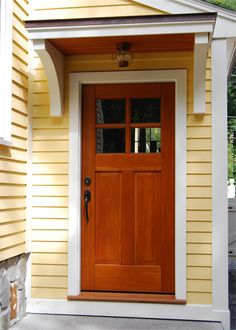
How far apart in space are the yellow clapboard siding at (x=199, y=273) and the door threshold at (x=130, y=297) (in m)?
0.21

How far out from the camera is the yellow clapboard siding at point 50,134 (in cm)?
382

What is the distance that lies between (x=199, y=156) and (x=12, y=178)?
149 centimetres

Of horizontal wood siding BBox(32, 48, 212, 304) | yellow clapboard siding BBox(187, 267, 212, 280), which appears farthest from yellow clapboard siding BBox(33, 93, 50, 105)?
yellow clapboard siding BBox(187, 267, 212, 280)

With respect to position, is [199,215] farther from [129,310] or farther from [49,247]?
[49,247]

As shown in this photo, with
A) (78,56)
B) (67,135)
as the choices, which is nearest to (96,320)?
(67,135)

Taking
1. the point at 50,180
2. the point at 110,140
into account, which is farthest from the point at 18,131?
the point at 110,140

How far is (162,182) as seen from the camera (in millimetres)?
3771

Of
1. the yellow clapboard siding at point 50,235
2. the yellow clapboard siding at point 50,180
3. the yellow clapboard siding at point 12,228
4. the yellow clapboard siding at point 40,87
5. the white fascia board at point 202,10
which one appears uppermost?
the white fascia board at point 202,10

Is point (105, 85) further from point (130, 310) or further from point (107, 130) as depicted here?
point (130, 310)

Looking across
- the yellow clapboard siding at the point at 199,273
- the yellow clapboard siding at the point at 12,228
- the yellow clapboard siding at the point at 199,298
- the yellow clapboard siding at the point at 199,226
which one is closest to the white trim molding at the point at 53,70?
the yellow clapboard siding at the point at 12,228

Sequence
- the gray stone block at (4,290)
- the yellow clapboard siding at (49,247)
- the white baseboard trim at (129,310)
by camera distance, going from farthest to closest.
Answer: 1. the yellow clapboard siding at (49,247)
2. the white baseboard trim at (129,310)
3. the gray stone block at (4,290)

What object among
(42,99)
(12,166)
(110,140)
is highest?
(42,99)

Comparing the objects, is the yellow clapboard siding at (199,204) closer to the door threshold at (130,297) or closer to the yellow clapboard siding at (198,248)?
the yellow clapboard siding at (198,248)

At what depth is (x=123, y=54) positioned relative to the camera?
3590mm
